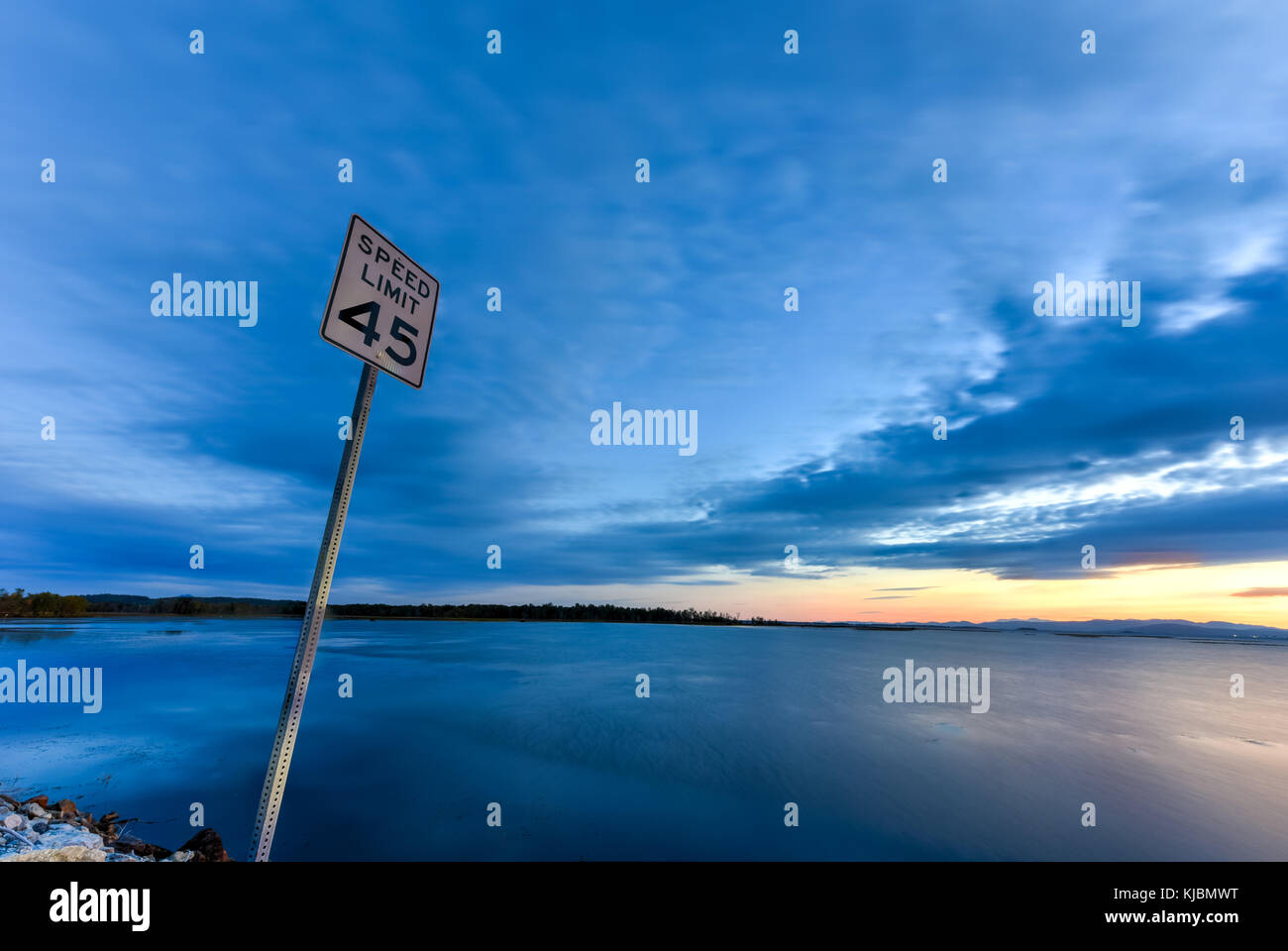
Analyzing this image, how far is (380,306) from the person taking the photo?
2.44m

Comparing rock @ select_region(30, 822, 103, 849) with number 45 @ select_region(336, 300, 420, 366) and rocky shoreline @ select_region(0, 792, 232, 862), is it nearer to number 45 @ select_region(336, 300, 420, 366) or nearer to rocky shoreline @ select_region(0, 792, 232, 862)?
rocky shoreline @ select_region(0, 792, 232, 862)

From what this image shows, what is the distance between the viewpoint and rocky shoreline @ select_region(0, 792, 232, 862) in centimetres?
399

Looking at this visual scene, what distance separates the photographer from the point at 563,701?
13.9 meters

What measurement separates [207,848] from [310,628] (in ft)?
16.6

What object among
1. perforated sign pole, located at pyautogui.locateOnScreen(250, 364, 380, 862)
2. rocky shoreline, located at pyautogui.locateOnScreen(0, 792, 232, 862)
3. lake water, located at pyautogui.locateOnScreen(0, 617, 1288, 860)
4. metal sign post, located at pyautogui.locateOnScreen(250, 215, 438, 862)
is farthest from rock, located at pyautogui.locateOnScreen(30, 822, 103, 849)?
perforated sign pole, located at pyautogui.locateOnScreen(250, 364, 380, 862)

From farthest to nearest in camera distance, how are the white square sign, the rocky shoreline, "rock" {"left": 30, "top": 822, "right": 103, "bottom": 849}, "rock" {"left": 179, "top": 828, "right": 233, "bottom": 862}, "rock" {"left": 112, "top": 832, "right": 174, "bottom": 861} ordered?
"rock" {"left": 112, "top": 832, "right": 174, "bottom": 861} → "rock" {"left": 179, "top": 828, "right": 233, "bottom": 862} → "rock" {"left": 30, "top": 822, "right": 103, "bottom": 849} → the rocky shoreline → the white square sign

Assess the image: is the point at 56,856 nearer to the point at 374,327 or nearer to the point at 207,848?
the point at 207,848

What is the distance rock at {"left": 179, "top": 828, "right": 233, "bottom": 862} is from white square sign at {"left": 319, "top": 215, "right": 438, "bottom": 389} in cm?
→ 553

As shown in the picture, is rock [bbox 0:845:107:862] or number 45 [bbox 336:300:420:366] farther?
rock [bbox 0:845:107:862]

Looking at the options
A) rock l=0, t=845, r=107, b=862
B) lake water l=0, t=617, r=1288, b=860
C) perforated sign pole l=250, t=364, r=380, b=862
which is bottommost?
lake water l=0, t=617, r=1288, b=860

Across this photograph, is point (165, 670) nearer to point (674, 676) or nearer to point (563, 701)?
point (563, 701)

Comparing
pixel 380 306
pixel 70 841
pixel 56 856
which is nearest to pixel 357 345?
pixel 380 306
